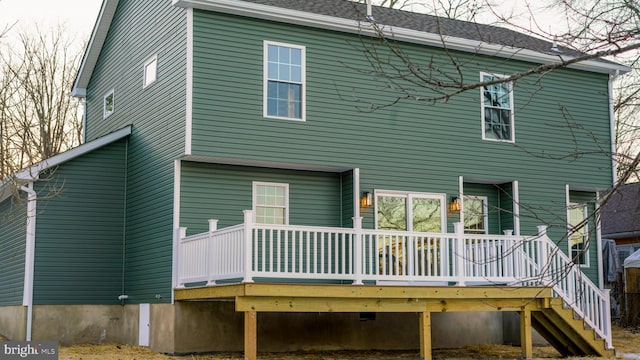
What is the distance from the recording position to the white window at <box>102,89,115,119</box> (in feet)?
65.5

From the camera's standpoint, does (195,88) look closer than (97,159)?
Yes

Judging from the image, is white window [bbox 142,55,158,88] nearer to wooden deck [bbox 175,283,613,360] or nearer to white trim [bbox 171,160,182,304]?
white trim [bbox 171,160,182,304]

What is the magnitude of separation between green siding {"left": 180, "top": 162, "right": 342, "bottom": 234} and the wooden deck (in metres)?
1.70

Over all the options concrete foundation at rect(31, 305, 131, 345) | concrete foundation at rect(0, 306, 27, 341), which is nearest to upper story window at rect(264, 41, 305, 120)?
concrete foundation at rect(31, 305, 131, 345)

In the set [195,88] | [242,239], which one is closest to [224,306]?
[242,239]

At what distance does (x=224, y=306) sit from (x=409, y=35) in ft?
22.5

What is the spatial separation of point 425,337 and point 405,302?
2.23ft

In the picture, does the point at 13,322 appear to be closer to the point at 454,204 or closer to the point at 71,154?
the point at 71,154

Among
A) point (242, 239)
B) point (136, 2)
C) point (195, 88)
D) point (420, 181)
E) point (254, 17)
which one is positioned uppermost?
point (136, 2)

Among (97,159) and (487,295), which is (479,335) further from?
(97,159)

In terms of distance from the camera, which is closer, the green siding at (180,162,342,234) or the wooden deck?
the wooden deck

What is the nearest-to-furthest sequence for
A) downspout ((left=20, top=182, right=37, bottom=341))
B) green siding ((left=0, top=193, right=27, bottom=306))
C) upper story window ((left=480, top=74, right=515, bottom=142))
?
downspout ((left=20, top=182, right=37, bottom=341)) → green siding ((left=0, top=193, right=27, bottom=306)) → upper story window ((left=480, top=74, right=515, bottom=142))

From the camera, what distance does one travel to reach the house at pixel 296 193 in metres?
14.7

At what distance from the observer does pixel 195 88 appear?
15289 mm
